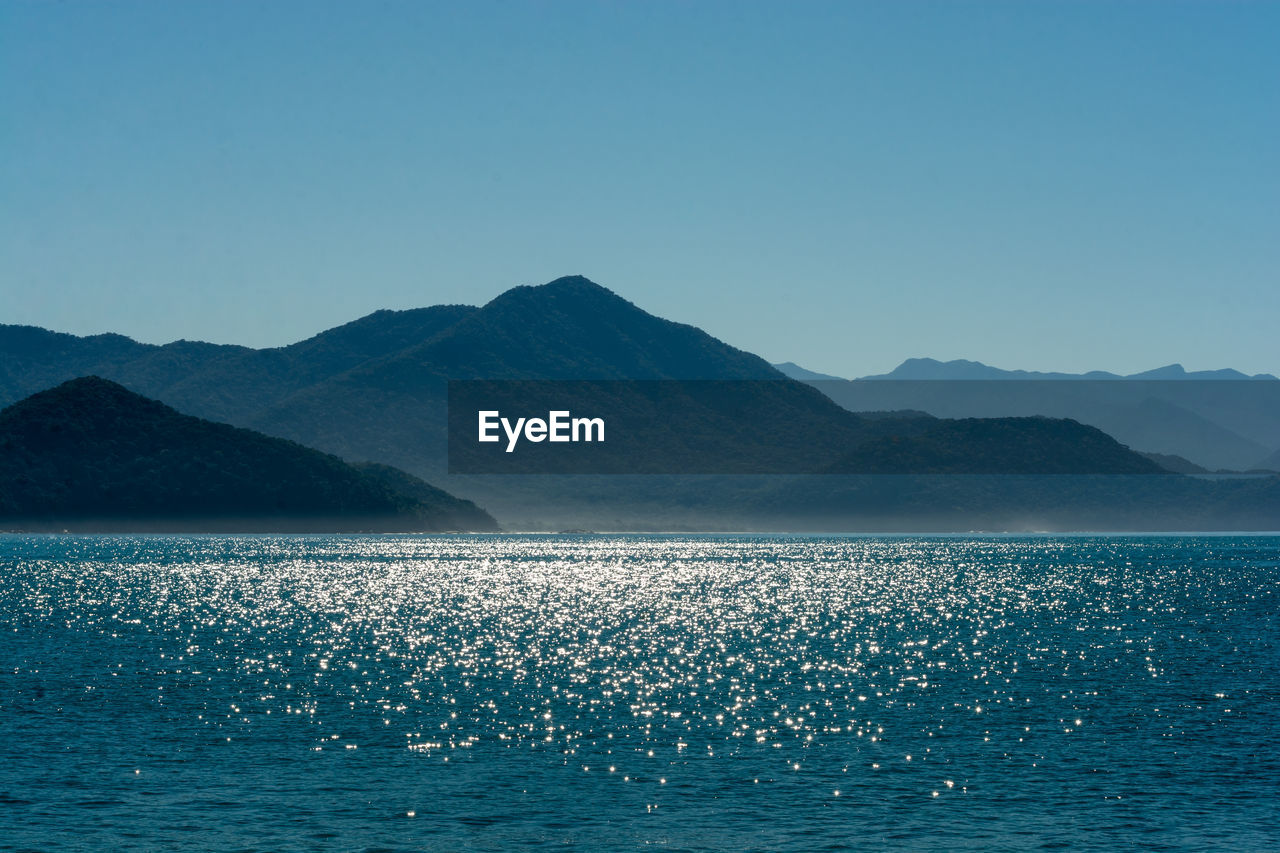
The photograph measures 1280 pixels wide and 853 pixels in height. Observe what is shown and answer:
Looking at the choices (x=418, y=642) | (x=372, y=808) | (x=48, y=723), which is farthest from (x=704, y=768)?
(x=418, y=642)

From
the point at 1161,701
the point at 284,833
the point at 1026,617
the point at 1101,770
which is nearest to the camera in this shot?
the point at 284,833

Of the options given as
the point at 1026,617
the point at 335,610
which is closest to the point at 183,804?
the point at 335,610

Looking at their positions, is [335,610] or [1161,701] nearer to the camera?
[1161,701]

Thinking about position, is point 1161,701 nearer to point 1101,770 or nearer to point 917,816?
point 1101,770

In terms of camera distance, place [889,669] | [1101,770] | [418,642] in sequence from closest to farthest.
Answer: [1101,770]
[889,669]
[418,642]

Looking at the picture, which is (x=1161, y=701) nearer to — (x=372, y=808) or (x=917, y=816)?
(x=917, y=816)

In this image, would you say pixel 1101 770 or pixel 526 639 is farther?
Answer: pixel 526 639
